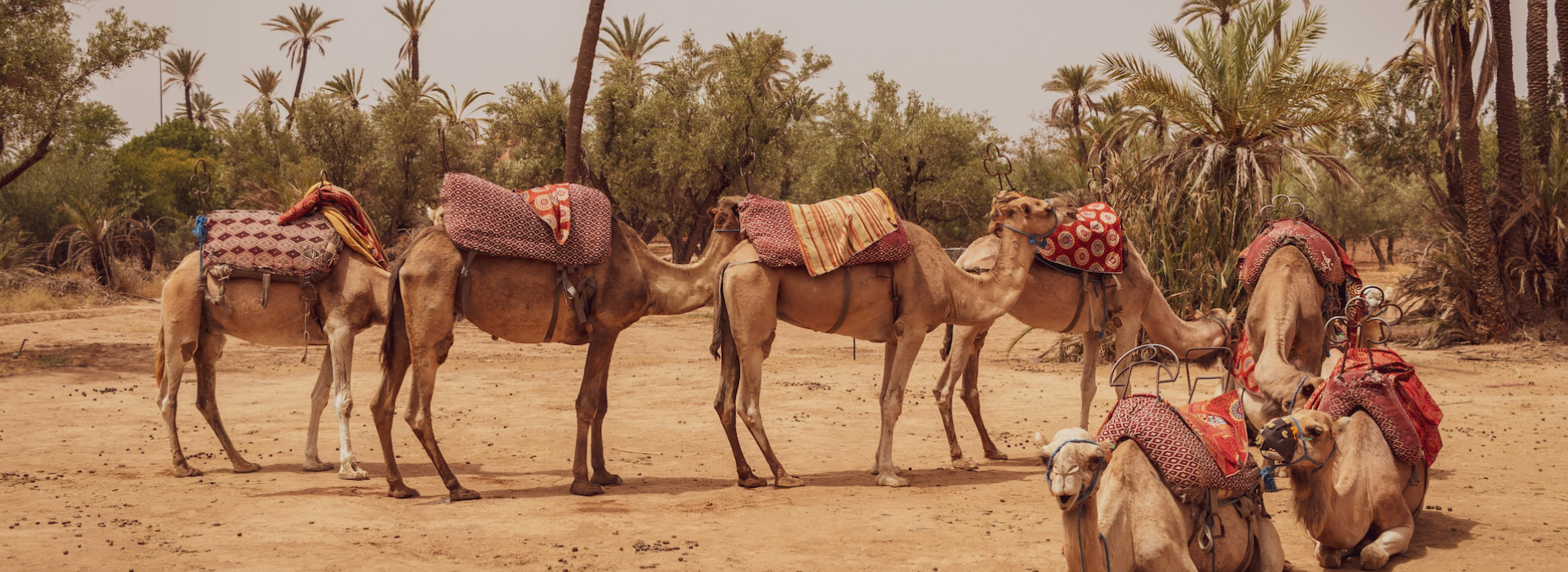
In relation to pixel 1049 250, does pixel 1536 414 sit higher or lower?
lower

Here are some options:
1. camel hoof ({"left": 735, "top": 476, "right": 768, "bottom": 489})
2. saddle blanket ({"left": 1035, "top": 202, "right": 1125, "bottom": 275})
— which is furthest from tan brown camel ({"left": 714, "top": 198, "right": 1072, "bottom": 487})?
saddle blanket ({"left": 1035, "top": 202, "right": 1125, "bottom": 275})

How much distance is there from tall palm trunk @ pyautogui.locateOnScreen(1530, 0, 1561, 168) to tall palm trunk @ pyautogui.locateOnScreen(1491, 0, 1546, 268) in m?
0.03

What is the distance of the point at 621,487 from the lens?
8758 millimetres

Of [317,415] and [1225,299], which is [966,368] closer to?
[317,415]

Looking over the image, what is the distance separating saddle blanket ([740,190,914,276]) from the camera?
28.2 ft

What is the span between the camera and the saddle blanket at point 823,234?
8.59 m

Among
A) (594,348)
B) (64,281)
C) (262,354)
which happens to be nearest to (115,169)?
(64,281)

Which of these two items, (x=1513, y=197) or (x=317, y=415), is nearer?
(x=317, y=415)

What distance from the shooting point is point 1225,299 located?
15.4 metres

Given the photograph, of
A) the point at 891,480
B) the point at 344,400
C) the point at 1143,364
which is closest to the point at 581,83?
the point at 344,400

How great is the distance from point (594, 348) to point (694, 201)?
77.3 ft

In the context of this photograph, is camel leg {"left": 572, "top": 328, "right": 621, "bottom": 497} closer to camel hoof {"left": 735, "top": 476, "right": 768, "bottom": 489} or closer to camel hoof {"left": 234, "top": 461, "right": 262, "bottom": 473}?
camel hoof {"left": 735, "top": 476, "right": 768, "bottom": 489}

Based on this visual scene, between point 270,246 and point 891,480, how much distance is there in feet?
18.1

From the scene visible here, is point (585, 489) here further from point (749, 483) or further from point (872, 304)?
point (872, 304)
